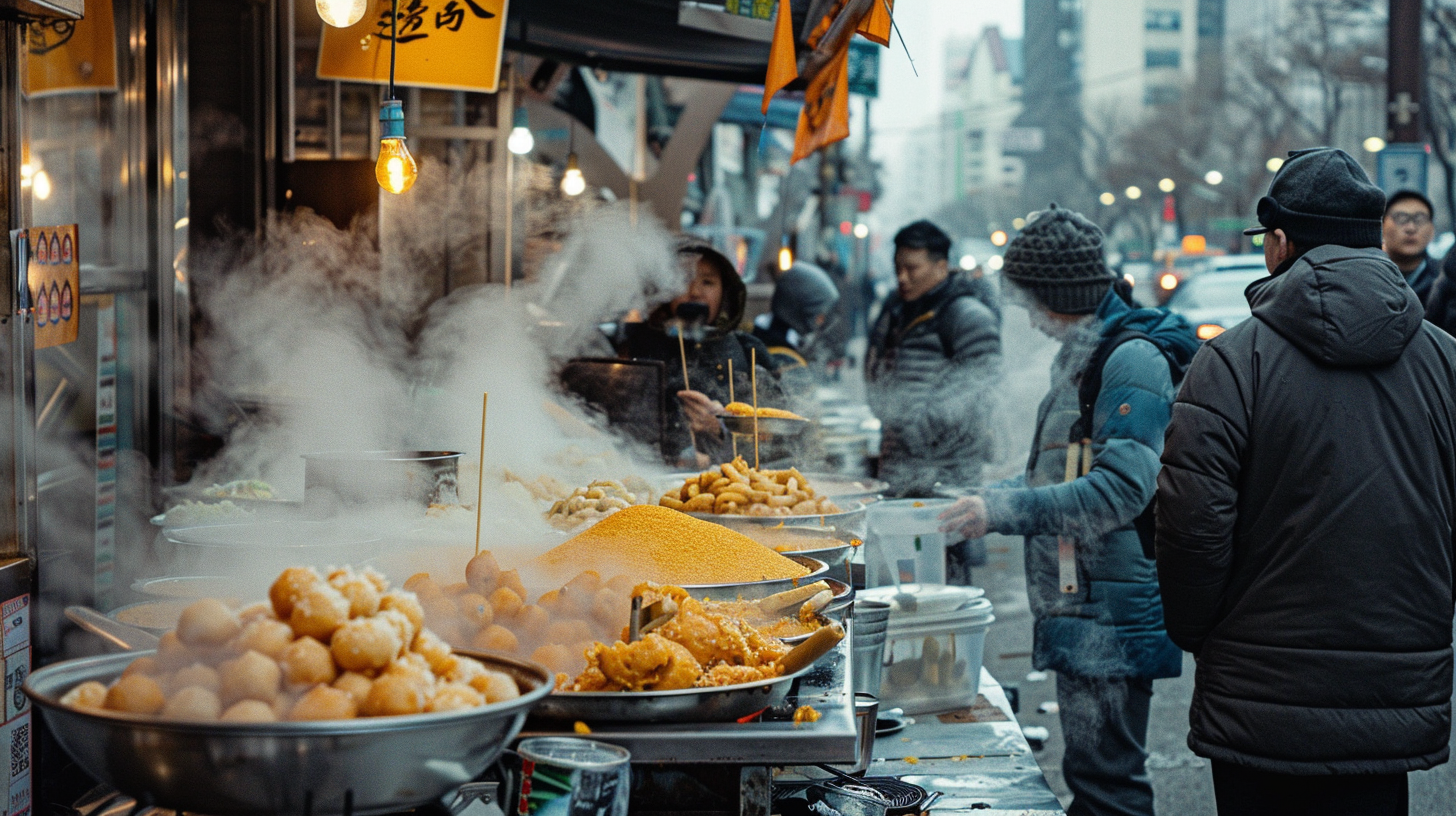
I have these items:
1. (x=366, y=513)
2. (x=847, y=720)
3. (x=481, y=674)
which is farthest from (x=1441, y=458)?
(x=366, y=513)

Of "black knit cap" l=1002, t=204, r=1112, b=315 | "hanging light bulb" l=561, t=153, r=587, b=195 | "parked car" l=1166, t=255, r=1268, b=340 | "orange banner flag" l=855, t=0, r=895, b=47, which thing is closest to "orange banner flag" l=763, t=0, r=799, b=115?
"orange banner flag" l=855, t=0, r=895, b=47

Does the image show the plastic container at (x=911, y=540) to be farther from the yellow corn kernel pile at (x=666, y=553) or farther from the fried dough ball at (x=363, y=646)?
the fried dough ball at (x=363, y=646)

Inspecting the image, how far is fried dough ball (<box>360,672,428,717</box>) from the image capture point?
5.74 feet

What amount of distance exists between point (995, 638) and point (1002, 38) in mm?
166073

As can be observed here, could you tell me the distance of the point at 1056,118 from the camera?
363 feet

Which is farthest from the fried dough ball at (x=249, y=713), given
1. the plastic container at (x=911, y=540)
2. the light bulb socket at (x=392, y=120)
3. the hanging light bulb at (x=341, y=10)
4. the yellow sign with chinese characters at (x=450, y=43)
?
the yellow sign with chinese characters at (x=450, y=43)

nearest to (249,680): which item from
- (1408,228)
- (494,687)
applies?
(494,687)

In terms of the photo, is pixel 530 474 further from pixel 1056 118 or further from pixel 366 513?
pixel 1056 118

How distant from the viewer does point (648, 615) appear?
2.49m

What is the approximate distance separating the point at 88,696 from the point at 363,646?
383 mm

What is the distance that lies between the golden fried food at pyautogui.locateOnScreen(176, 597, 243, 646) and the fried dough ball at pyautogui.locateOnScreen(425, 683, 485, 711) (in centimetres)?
31

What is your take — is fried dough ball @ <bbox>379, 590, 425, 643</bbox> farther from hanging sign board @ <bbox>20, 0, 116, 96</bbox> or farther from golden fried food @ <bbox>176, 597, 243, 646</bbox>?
hanging sign board @ <bbox>20, 0, 116, 96</bbox>

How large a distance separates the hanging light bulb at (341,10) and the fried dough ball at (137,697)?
3.05 metres

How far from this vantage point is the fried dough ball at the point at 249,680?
5.69 feet
